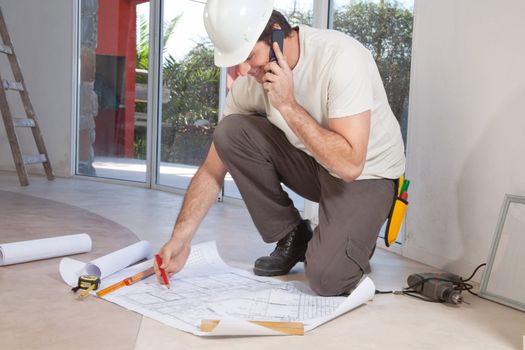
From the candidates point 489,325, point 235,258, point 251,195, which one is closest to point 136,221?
point 235,258

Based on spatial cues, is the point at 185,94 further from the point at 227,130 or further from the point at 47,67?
the point at 227,130

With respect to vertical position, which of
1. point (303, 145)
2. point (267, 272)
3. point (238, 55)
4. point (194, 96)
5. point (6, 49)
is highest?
point (6, 49)

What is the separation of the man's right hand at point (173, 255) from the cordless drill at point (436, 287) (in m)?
0.74

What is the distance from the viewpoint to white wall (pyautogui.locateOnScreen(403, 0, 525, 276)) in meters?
2.16

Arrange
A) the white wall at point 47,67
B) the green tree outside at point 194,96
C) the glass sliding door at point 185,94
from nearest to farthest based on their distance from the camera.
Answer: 1. the green tree outside at point 194,96
2. the glass sliding door at point 185,94
3. the white wall at point 47,67

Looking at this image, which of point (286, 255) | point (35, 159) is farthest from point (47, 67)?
point (286, 255)

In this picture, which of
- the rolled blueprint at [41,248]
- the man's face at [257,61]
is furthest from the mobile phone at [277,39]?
the rolled blueprint at [41,248]

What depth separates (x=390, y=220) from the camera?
2.18 metres

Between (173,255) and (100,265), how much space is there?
0.77 ft

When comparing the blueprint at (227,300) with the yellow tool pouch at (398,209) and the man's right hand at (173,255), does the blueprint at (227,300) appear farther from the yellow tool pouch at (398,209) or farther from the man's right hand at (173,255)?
the yellow tool pouch at (398,209)

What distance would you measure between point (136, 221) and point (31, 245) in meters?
1.06

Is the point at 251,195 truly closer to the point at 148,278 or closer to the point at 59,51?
the point at 148,278

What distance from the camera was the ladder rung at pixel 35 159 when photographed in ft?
16.3

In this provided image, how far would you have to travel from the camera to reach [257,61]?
181 cm
